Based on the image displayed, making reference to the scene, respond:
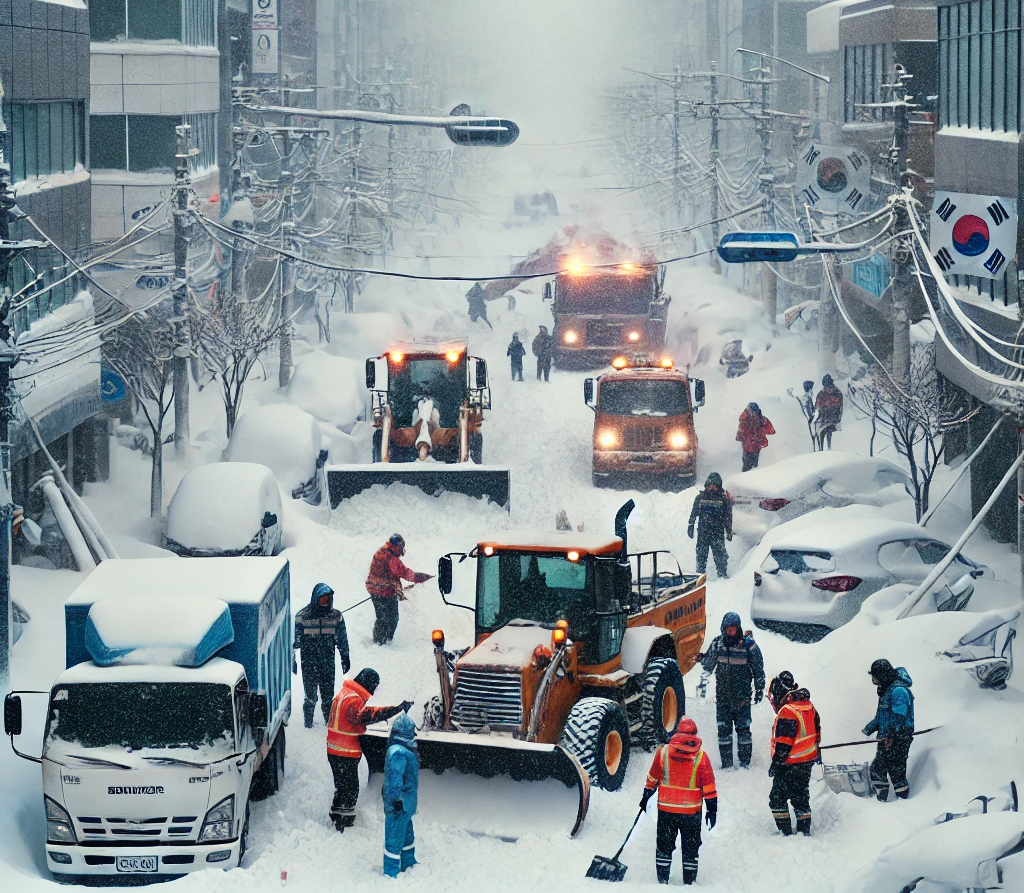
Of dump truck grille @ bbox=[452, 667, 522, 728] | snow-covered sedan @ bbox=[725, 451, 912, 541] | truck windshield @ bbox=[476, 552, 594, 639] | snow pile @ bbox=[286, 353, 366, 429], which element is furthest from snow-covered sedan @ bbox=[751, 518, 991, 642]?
snow pile @ bbox=[286, 353, 366, 429]

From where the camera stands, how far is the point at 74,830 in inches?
440

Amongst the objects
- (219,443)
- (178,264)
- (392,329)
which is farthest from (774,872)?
(392,329)

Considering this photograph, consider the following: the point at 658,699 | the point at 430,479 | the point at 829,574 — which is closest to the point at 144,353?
the point at 430,479

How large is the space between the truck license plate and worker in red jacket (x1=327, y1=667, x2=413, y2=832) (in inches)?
66.9

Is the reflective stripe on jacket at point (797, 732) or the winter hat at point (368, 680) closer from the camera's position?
the reflective stripe on jacket at point (797, 732)

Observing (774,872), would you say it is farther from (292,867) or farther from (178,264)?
(178,264)

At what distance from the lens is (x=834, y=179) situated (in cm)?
3300

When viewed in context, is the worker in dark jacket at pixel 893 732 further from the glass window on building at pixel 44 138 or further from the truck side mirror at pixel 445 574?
the glass window on building at pixel 44 138

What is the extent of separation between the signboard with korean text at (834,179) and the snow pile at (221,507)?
14960mm

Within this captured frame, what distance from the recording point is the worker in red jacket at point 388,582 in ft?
59.9

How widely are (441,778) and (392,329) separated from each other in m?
33.4

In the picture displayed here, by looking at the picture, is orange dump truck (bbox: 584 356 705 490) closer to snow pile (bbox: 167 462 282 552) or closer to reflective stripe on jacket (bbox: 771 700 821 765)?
snow pile (bbox: 167 462 282 552)

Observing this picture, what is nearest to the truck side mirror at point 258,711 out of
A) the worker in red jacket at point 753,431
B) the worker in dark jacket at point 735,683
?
the worker in dark jacket at point 735,683

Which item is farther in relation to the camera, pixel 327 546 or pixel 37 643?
pixel 327 546
